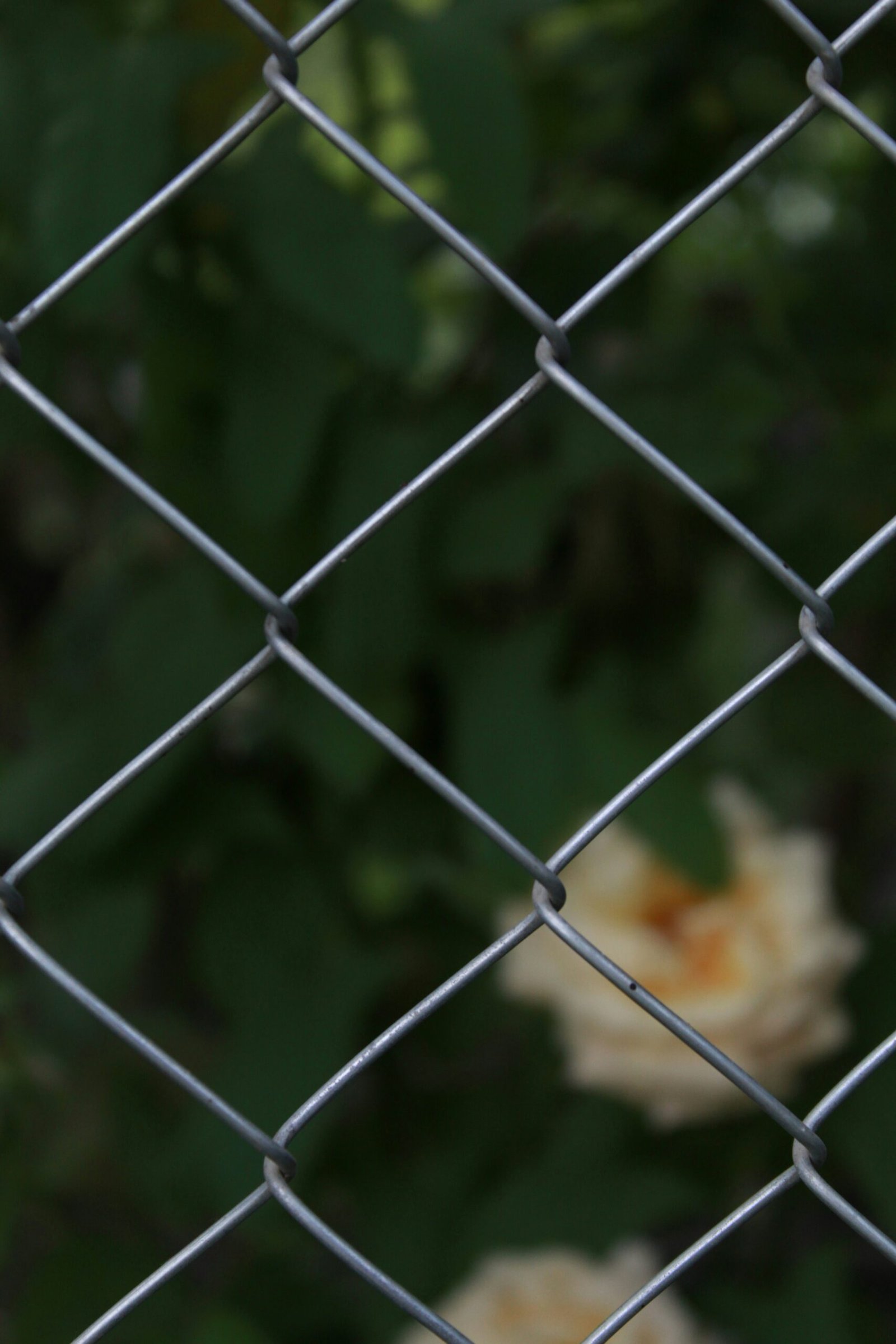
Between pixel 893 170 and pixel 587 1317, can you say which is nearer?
pixel 587 1317

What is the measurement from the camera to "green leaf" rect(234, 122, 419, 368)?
1.94 ft

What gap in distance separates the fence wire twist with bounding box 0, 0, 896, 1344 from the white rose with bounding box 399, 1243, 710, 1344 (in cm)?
24

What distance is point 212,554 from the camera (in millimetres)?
428

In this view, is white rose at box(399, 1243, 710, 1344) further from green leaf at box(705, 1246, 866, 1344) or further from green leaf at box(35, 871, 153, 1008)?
green leaf at box(35, 871, 153, 1008)

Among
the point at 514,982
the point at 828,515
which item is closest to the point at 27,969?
the point at 514,982

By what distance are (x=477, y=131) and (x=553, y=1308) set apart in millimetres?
512

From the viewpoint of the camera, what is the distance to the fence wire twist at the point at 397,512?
0.40m

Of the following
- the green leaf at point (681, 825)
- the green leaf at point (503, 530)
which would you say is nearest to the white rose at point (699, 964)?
the green leaf at point (681, 825)

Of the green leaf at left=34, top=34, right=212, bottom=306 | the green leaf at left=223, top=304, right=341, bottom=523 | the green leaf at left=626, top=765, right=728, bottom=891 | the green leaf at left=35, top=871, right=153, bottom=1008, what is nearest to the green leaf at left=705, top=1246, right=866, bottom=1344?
the green leaf at left=626, top=765, right=728, bottom=891

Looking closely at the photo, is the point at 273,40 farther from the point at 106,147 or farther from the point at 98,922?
the point at 98,922

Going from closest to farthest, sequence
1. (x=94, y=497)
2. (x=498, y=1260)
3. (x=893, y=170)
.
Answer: (x=498, y=1260) → (x=893, y=170) → (x=94, y=497)

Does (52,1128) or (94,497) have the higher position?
(94,497)

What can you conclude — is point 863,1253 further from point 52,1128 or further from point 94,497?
point 94,497

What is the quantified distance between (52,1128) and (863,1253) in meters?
0.49
